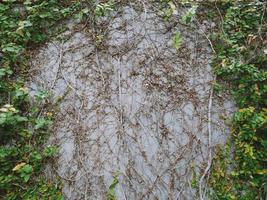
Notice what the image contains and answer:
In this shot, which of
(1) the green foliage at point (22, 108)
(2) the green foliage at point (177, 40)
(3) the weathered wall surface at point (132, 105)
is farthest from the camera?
(2) the green foliage at point (177, 40)

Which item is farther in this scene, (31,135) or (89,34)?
(89,34)

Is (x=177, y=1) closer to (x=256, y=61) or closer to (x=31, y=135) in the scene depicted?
(x=256, y=61)

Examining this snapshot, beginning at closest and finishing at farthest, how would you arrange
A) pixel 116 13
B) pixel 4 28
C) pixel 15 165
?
pixel 15 165, pixel 4 28, pixel 116 13

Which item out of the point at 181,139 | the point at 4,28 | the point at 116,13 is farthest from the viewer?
the point at 116,13

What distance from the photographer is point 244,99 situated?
96.1 inches

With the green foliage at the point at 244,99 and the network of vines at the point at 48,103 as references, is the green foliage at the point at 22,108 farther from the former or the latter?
the green foliage at the point at 244,99

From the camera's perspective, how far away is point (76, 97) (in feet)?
8.35

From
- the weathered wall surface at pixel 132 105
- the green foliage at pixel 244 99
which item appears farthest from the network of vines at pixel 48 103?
the weathered wall surface at pixel 132 105

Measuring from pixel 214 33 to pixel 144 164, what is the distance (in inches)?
52.9

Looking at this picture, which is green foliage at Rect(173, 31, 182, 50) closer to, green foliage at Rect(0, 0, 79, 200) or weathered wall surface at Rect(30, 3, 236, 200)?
weathered wall surface at Rect(30, 3, 236, 200)

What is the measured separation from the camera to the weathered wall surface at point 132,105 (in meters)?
2.36

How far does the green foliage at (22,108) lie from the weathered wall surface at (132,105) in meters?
0.13

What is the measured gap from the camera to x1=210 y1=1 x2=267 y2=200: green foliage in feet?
7.48

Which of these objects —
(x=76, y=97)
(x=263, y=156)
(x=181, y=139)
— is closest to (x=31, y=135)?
(x=76, y=97)
